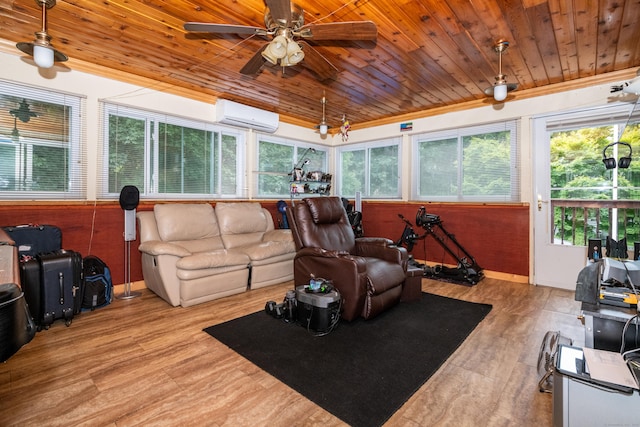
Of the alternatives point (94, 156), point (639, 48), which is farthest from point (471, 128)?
point (94, 156)

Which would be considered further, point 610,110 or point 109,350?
point 610,110

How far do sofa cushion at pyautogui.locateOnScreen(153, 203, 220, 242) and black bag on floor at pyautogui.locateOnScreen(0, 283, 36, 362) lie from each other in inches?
91.3

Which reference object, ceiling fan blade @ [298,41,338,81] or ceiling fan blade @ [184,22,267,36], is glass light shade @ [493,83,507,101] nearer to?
ceiling fan blade @ [298,41,338,81]

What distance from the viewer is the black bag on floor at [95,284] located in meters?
2.79

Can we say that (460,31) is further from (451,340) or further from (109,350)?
(109,350)

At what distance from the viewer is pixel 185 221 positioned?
11.3 feet

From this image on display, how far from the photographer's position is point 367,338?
7.52 feet

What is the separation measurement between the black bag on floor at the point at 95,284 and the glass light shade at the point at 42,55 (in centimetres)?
175

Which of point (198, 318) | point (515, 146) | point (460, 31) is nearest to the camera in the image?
point (460, 31)

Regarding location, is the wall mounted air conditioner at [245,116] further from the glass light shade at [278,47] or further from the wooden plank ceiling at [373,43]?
the glass light shade at [278,47]

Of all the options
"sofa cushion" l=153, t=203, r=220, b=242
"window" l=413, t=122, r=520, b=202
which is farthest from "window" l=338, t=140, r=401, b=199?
"sofa cushion" l=153, t=203, r=220, b=242

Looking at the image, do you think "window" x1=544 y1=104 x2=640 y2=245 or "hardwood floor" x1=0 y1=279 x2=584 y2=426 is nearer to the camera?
"hardwood floor" x1=0 y1=279 x2=584 y2=426

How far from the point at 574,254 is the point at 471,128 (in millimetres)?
2079

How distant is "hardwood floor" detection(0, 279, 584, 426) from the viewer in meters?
1.46
